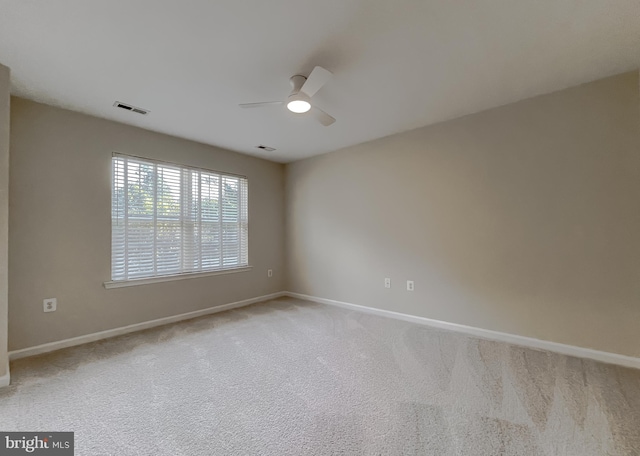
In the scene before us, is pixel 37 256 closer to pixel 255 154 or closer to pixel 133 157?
pixel 133 157

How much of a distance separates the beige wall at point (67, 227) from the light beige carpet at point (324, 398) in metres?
0.37

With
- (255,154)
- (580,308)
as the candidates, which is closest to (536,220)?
(580,308)

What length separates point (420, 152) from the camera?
336 centimetres

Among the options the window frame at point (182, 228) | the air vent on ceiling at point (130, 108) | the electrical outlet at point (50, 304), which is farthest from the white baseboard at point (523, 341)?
the air vent on ceiling at point (130, 108)

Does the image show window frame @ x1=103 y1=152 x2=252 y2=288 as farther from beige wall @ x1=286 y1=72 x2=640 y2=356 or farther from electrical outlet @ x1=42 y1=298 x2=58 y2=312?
beige wall @ x1=286 y1=72 x2=640 y2=356

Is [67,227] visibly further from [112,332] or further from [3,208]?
[112,332]

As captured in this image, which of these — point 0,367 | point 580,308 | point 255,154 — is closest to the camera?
point 0,367

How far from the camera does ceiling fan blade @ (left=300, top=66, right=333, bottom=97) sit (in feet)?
6.04

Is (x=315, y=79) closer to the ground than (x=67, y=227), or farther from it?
farther from it

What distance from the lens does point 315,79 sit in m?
1.93

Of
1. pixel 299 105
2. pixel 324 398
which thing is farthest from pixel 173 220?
pixel 324 398

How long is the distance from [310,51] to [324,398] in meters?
2.45

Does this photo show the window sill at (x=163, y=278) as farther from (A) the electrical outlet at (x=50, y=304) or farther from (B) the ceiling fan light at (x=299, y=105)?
(B) the ceiling fan light at (x=299, y=105)

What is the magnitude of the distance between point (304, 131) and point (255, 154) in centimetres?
131
